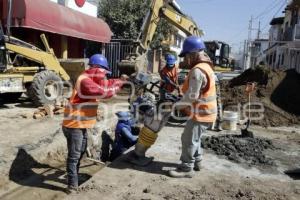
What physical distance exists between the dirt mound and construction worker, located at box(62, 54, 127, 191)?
248 cm

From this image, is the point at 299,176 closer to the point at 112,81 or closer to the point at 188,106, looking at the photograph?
the point at 188,106

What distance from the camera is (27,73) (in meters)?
10.9

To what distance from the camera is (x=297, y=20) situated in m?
38.6

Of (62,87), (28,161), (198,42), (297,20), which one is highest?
(297,20)

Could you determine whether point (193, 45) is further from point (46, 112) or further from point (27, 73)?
point (27, 73)

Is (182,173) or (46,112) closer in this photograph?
(182,173)

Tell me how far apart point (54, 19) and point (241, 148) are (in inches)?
429

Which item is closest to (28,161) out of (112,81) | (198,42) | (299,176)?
(112,81)

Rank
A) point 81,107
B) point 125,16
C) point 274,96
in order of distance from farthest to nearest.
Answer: point 125,16, point 274,96, point 81,107

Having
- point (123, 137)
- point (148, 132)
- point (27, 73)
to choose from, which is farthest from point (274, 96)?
point (148, 132)

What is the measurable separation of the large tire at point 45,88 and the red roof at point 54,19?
3.70 meters

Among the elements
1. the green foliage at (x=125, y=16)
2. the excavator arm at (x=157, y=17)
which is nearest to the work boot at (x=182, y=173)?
the excavator arm at (x=157, y=17)

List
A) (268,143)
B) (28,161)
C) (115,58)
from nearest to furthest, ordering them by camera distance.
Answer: (28,161), (268,143), (115,58)

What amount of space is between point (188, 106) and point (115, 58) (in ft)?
59.1
